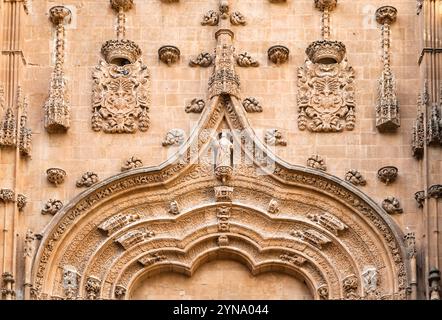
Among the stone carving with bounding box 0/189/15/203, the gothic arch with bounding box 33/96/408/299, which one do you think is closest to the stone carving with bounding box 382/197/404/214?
the gothic arch with bounding box 33/96/408/299

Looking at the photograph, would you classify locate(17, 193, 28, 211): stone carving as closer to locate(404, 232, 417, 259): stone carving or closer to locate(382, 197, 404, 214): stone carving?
locate(382, 197, 404, 214): stone carving

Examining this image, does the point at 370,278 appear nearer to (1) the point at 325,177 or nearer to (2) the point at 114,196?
(1) the point at 325,177

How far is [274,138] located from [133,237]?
10.3 ft

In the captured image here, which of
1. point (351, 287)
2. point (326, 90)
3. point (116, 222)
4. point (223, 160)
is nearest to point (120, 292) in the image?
point (116, 222)

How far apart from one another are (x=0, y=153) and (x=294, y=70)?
5707 mm

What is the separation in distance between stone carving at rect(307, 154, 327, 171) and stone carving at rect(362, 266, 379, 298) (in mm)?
2041

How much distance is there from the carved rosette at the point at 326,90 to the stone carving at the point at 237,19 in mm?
1400

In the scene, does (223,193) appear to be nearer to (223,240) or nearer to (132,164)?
(223,240)

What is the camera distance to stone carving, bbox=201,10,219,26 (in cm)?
4391

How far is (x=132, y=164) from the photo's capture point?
139ft

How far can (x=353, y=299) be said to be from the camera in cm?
4138

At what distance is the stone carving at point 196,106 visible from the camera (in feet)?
141

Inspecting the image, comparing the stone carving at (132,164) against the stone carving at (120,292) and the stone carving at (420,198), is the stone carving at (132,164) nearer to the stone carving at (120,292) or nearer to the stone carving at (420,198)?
the stone carving at (120,292)
